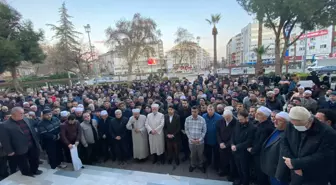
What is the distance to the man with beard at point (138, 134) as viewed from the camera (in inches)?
188

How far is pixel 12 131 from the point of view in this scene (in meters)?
3.62

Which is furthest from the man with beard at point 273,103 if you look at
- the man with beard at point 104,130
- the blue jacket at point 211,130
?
the man with beard at point 104,130

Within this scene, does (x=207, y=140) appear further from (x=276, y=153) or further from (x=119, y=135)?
(x=119, y=135)

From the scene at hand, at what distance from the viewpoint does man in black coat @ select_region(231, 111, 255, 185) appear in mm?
3176

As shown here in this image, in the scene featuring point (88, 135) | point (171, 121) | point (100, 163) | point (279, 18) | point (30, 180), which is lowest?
point (100, 163)

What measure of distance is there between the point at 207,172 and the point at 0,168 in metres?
4.99

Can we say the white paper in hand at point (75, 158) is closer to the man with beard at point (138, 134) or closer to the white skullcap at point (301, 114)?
the man with beard at point (138, 134)

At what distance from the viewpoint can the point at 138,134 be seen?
4.82 m

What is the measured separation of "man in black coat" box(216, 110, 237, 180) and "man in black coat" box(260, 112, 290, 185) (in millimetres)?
917

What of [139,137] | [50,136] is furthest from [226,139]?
[50,136]

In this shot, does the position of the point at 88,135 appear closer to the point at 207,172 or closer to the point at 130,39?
the point at 207,172

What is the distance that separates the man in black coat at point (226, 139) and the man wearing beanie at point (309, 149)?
1.52 meters

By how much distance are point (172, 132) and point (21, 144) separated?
3343 millimetres

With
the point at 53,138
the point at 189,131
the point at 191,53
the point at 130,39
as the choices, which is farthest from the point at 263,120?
the point at 191,53
